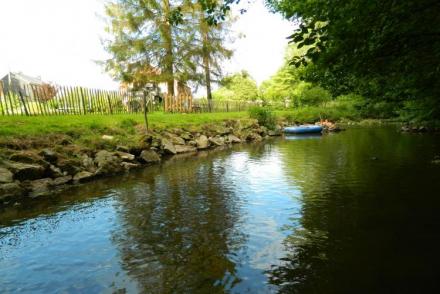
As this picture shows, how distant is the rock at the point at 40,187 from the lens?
9.22 meters

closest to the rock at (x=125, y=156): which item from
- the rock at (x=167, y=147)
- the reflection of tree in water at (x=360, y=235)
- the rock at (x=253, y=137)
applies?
Result: the rock at (x=167, y=147)

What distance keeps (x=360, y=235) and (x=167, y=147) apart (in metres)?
12.5

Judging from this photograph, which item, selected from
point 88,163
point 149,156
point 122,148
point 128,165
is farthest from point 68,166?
point 149,156

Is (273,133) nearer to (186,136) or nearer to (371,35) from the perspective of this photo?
(186,136)

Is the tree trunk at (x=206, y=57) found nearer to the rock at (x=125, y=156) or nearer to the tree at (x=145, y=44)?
the tree at (x=145, y=44)

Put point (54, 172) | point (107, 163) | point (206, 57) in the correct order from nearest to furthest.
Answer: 1. point (54, 172)
2. point (107, 163)
3. point (206, 57)

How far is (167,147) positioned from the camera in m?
16.9

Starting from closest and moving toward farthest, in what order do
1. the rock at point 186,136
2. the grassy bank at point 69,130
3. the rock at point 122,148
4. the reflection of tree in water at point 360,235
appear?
the reflection of tree in water at point 360,235
the grassy bank at point 69,130
the rock at point 122,148
the rock at point 186,136

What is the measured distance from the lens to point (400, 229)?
5.90 m

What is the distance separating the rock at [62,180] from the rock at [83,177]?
0.16 metres

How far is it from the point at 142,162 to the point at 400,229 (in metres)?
10.8

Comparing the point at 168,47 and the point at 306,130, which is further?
the point at 168,47

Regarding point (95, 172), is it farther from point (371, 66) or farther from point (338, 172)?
point (371, 66)

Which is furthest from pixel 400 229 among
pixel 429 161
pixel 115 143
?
pixel 115 143
